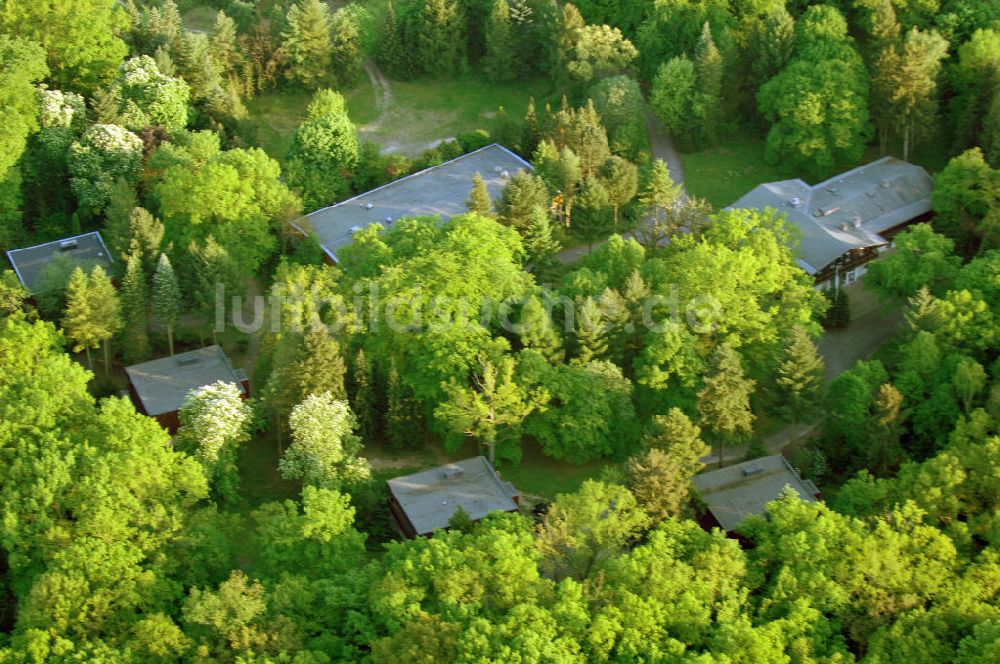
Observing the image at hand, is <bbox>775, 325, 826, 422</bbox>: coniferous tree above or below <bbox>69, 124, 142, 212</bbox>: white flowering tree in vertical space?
below

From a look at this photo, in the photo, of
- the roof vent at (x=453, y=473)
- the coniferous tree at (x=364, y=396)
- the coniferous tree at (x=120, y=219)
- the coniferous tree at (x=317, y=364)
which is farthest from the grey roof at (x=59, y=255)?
the roof vent at (x=453, y=473)

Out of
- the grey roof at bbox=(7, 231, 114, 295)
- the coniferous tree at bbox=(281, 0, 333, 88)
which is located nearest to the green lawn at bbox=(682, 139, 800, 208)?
the coniferous tree at bbox=(281, 0, 333, 88)

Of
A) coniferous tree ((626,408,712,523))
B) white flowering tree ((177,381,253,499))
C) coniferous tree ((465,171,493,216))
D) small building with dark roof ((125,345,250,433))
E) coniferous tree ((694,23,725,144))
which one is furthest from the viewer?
coniferous tree ((694,23,725,144))

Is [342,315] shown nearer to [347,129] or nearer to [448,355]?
[448,355]

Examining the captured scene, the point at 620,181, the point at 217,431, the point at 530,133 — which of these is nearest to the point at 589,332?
the point at 620,181

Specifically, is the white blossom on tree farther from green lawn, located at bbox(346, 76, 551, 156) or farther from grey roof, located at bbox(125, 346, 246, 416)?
green lawn, located at bbox(346, 76, 551, 156)

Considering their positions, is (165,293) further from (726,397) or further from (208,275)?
(726,397)
